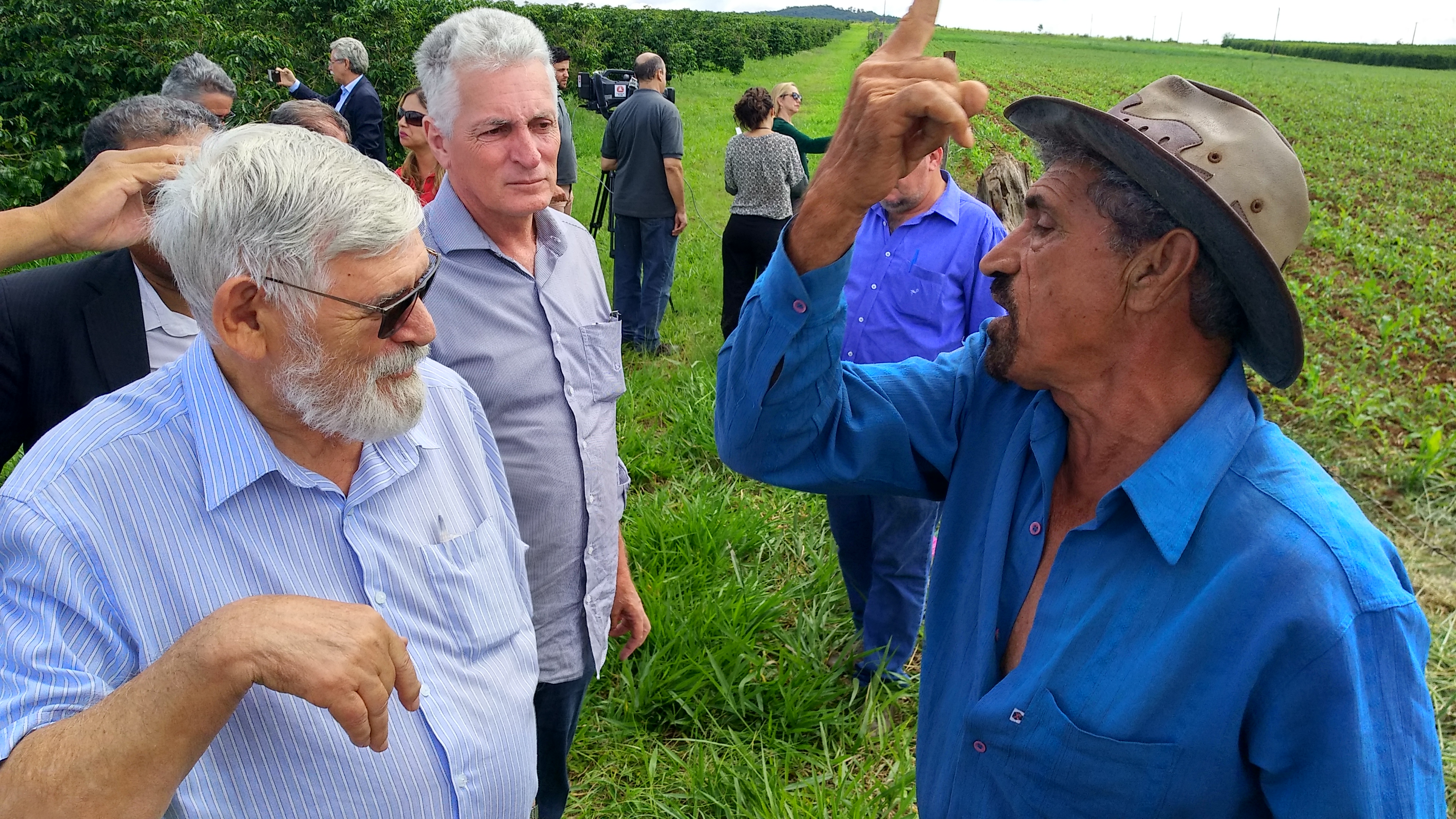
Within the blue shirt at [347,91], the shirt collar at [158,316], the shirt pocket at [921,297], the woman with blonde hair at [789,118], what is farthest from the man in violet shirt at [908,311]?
the blue shirt at [347,91]

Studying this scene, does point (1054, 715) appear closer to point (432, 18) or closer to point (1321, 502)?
point (1321, 502)

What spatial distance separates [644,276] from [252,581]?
5831 mm

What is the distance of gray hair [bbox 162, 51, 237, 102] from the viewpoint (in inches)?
176

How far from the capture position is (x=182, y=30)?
9.84 metres

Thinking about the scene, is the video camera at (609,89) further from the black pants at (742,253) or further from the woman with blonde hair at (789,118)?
the black pants at (742,253)

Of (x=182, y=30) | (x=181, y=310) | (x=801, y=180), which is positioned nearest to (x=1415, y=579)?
(x=801, y=180)

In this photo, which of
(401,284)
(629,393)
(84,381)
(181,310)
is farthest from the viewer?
(629,393)

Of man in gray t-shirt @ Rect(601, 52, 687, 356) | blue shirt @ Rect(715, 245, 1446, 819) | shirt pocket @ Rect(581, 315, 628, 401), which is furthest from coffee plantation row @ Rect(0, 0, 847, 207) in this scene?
blue shirt @ Rect(715, 245, 1446, 819)

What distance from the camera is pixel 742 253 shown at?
6.49m

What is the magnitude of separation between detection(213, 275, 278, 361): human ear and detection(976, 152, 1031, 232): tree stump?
4245mm

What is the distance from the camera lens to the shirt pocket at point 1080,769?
128 centimetres

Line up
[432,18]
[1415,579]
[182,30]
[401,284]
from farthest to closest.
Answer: [432,18]
[182,30]
[1415,579]
[401,284]

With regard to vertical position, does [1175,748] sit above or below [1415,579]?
above

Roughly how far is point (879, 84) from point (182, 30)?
1109cm
